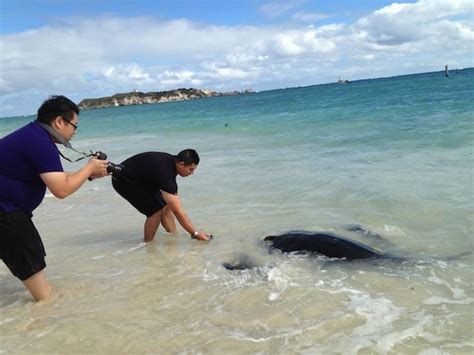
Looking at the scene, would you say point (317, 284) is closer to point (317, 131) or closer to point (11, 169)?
point (11, 169)

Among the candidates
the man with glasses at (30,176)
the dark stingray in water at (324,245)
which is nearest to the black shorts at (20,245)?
the man with glasses at (30,176)

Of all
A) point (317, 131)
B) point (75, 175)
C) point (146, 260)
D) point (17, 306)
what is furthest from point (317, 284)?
point (317, 131)

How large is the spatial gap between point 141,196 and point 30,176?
2.22 metres

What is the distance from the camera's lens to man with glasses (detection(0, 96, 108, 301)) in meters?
3.84

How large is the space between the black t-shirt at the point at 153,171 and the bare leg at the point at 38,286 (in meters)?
1.86

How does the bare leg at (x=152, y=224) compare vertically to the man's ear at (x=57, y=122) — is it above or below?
below

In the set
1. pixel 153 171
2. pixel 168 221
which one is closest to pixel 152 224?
pixel 168 221

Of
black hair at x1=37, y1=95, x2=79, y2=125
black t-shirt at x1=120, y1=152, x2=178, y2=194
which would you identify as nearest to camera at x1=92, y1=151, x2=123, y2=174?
black hair at x1=37, y1=95, x2=79, y2=125

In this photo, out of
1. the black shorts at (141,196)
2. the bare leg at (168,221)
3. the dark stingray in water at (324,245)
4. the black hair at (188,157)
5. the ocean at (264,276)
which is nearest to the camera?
the ocean at (264,276)

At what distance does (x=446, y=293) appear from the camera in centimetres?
421

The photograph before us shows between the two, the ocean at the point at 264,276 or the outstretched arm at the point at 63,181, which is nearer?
the ocean at the point at 264,276

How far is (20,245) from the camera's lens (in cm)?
402

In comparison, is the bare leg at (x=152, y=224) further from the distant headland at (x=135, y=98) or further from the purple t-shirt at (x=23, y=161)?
the distant headland at (x=135, y=98)

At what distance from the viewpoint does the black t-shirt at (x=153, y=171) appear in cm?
578
